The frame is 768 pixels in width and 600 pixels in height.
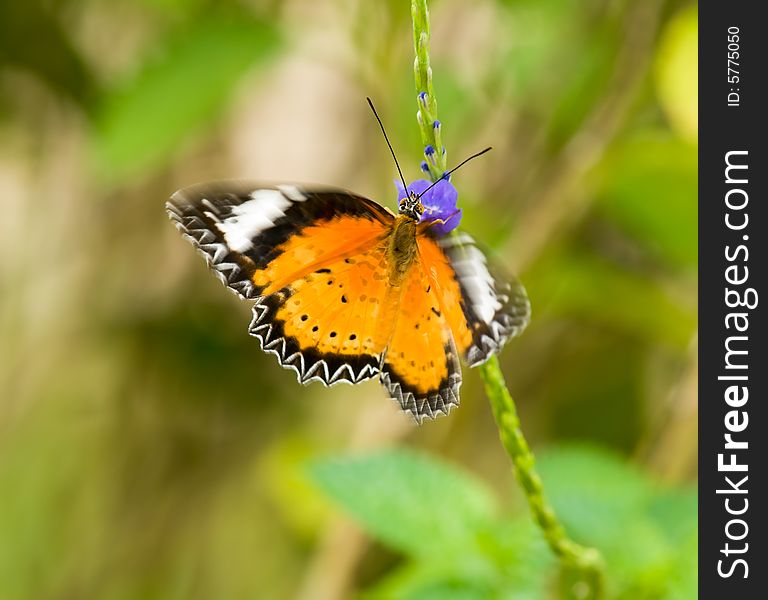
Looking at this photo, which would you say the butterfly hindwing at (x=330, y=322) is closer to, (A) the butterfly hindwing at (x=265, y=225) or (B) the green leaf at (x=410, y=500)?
(A) the butterfly hindwing at (x=265, y=225)

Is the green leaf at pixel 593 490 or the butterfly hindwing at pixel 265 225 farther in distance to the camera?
the green leaf at pixel 593 490

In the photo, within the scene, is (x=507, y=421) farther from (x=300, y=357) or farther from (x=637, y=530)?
(x=637, y=530)

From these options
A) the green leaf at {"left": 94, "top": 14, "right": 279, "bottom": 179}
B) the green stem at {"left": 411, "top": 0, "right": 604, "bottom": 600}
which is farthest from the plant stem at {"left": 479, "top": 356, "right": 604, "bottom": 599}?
the green leaf at {"left": 94, "top": 14, "right": 279, "bottom": 179}

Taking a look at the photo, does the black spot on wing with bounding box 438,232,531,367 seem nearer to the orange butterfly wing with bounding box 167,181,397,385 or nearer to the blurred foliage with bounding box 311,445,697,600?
the orange butterfly wing with bounding box 167,181,397,385

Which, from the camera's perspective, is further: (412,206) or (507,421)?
(412,206)

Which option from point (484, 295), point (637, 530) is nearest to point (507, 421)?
point (484, 295)

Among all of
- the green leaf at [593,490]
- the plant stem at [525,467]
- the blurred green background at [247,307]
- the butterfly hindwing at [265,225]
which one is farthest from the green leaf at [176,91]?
the plant stem at [525,467]
